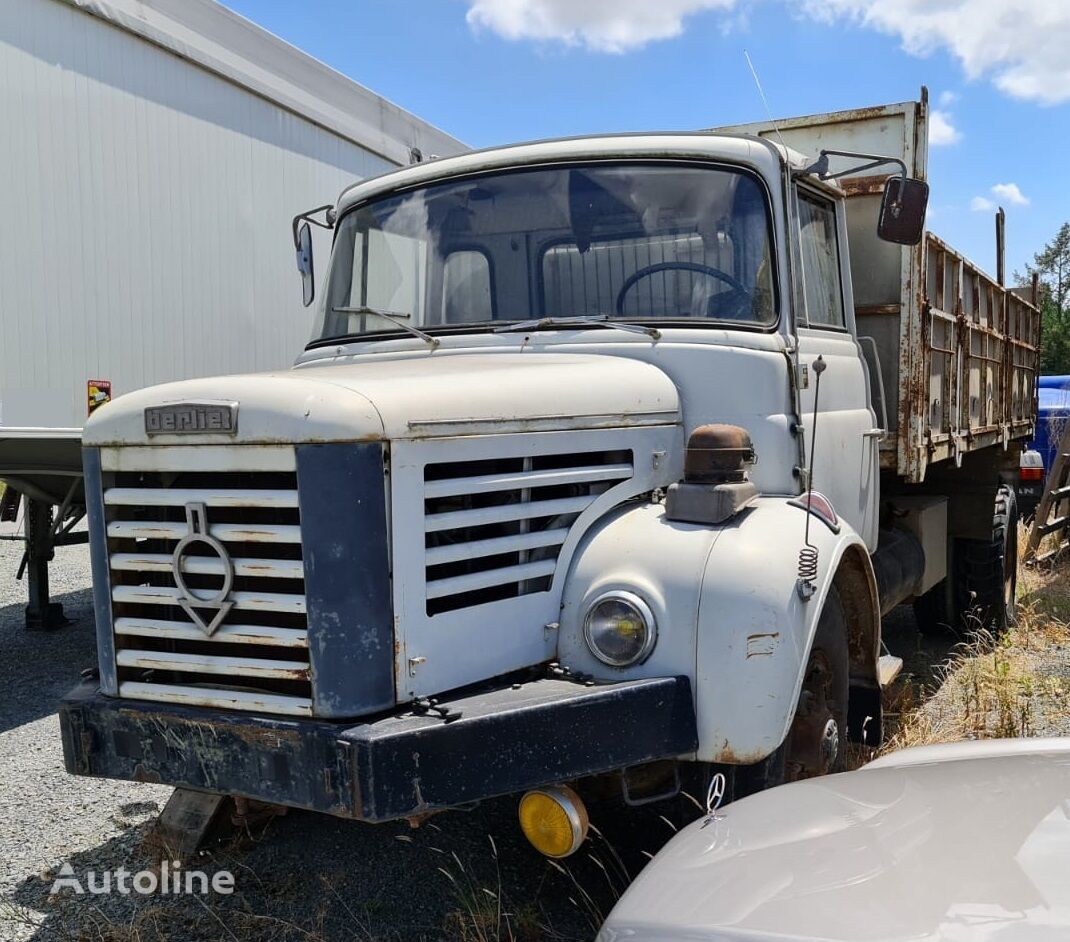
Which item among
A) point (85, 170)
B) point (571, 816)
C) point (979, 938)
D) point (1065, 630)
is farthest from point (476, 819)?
point (1065, 630)

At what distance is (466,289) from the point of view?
3.86m

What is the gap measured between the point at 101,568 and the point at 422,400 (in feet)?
3.43

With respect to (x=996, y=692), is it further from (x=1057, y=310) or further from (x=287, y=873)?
(x=1057, y=310)

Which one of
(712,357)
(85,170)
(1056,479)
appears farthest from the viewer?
(1056,479)

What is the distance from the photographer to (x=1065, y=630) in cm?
682

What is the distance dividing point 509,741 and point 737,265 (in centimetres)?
194

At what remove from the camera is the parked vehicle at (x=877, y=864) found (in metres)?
1.52

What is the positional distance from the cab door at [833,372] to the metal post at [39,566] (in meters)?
5.17

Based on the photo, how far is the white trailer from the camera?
5.16 metres

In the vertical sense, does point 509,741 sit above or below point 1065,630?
above

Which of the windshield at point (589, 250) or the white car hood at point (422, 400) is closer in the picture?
the white car hood at point (422, 400)

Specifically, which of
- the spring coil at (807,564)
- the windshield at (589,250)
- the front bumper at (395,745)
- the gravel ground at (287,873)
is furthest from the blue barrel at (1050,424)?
the front bumper at (395,745)

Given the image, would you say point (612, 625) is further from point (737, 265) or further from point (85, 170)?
point (85, 170)

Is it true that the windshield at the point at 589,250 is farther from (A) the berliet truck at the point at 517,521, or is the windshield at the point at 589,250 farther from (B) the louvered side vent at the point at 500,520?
(B) the louvered side vent at the point at 500,520
